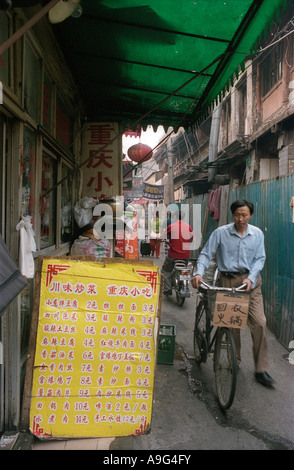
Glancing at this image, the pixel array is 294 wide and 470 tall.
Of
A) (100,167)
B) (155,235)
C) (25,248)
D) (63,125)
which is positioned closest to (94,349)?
(25,248)

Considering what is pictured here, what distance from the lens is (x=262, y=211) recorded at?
620 centimetres

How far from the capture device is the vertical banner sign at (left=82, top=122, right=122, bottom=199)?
6559 mm

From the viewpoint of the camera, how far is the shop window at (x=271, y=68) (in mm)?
10852

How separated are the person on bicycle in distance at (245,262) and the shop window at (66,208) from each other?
2.47m

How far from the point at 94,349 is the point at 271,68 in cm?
1258

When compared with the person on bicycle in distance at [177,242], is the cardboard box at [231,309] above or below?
below

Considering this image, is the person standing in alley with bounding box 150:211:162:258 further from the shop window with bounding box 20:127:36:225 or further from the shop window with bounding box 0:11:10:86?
the shop window with bounding box 0:11:10:86

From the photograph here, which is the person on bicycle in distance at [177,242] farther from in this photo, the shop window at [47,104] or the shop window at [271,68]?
the shop window at [271,68]

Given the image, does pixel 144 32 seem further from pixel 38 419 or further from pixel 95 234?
pixel 38 419

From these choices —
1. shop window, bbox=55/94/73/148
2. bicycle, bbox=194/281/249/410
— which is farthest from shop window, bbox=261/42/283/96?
bicycle, bbox=194/281/249/410

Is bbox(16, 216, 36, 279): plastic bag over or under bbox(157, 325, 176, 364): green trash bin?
over

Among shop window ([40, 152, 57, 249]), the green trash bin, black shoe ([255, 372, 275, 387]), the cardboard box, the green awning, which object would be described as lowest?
black shoe ([255, 372, 275, 387])

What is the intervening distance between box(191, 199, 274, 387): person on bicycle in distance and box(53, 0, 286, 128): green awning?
1829 mm

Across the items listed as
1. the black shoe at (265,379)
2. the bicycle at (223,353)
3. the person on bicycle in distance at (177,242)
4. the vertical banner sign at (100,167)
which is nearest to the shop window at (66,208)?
the vertical banner sign at (100,167)
